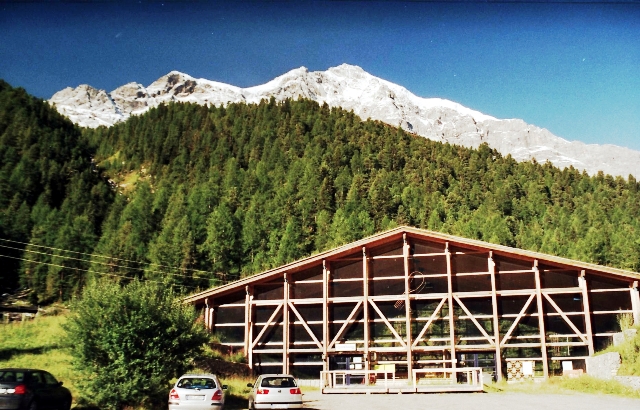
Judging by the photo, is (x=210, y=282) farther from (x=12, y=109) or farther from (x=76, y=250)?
(x=12, y=109)

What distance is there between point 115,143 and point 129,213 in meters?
63.1

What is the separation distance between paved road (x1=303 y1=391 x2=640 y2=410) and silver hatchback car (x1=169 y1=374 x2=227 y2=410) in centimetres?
434

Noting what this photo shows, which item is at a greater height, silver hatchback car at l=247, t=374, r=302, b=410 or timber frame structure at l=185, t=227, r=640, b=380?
timber frame structure at l=185, t=227, r=640, b=380

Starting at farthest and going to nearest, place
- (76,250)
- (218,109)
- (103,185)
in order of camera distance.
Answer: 1. (218,109)
2. (103,185)
3. (76,250)

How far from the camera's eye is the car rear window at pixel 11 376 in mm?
14531

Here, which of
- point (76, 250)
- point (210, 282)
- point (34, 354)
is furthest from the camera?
point (76, 250)

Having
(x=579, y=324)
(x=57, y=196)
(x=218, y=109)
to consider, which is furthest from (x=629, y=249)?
(x=218, y=109)

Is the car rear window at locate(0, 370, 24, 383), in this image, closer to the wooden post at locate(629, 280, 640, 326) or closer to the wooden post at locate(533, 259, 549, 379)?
the wooden post at locate(533, 259, 549, 379)

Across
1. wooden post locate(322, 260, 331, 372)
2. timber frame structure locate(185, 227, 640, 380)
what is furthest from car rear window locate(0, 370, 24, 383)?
wooden post locate(322, 260, 331, 372)

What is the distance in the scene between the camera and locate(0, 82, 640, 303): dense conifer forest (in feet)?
207

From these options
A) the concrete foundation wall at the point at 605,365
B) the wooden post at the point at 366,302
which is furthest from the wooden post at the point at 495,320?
the wooden post at the point at 366,302

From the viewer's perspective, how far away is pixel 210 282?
59125mm

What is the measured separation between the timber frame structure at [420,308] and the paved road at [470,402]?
293 inches

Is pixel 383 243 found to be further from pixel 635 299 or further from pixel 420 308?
pixel 635 299
